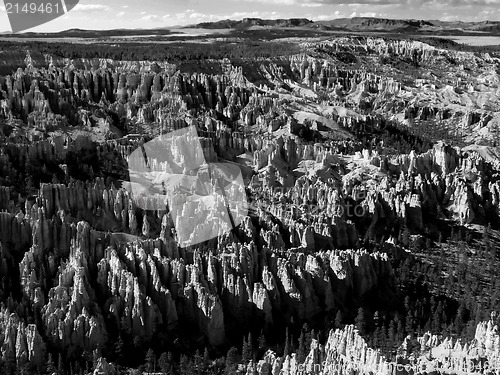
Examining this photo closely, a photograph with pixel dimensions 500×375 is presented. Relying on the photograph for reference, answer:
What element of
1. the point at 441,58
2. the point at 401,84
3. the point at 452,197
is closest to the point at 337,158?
the point at 452,197

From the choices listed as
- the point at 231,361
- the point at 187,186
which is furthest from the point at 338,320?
the point at 187,186

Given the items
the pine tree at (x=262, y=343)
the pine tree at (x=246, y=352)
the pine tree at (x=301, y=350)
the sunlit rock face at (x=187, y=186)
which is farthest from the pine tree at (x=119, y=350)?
the sunlit rock face at (x=187, y=186)

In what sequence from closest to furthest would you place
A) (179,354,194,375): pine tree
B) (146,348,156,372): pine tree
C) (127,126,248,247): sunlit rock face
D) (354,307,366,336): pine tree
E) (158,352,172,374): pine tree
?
(179,354,194,375): pine tree
(158,352,172,374): pine tree
(146,348,156,372): pine tree
(354,307,366,336): pine tree
(127,126,248,247): sunlit rock face

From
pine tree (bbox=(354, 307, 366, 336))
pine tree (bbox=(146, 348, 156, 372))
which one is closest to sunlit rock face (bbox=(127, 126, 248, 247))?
pine tree (bbox=(354, 307, 366, 336))

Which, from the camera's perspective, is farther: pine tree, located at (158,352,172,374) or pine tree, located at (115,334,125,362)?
pine tree, located at (115,334,125,362)

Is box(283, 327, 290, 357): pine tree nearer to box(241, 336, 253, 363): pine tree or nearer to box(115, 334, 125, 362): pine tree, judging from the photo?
box(241, 336, 253, 363): pine tree

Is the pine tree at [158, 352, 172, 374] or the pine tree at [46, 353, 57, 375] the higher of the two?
the pine tree at [46, 353, 57, 375]

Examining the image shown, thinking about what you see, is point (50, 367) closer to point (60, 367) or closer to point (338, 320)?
point (60, 367)

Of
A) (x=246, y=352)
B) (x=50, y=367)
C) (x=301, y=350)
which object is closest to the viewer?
(x=50, y=367)
